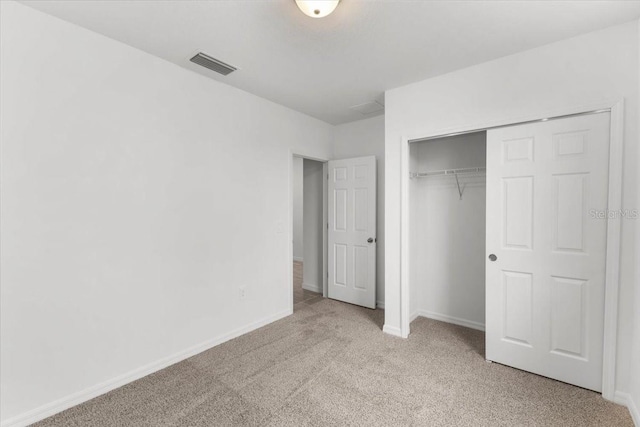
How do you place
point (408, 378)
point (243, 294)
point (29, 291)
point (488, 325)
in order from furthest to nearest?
point (243, 294)
point (488, 325)
point (408, 378)
point (29, 291)

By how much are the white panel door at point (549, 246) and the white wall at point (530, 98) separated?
0.38 ft

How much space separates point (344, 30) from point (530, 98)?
156 centimetres

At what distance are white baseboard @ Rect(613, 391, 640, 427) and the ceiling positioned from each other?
2.50 m

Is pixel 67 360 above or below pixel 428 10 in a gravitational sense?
below

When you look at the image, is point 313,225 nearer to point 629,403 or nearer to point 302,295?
point 302,295

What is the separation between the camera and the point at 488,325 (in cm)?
256

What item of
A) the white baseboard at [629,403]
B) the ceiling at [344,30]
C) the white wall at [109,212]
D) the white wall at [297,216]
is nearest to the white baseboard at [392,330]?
the white wall at [109,212]

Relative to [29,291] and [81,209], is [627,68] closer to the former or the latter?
[81,209]

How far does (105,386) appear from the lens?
2.13 m

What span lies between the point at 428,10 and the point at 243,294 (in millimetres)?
2936

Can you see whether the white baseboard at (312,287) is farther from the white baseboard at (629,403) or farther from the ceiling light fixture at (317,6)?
the ceiling light fixture at (317,6)

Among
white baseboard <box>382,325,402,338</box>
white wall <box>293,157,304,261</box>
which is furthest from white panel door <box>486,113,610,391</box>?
white wall <box>293,157,304,261</box>

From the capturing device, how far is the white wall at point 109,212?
1808 mm

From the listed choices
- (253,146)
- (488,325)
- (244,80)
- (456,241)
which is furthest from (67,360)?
(456,241)
